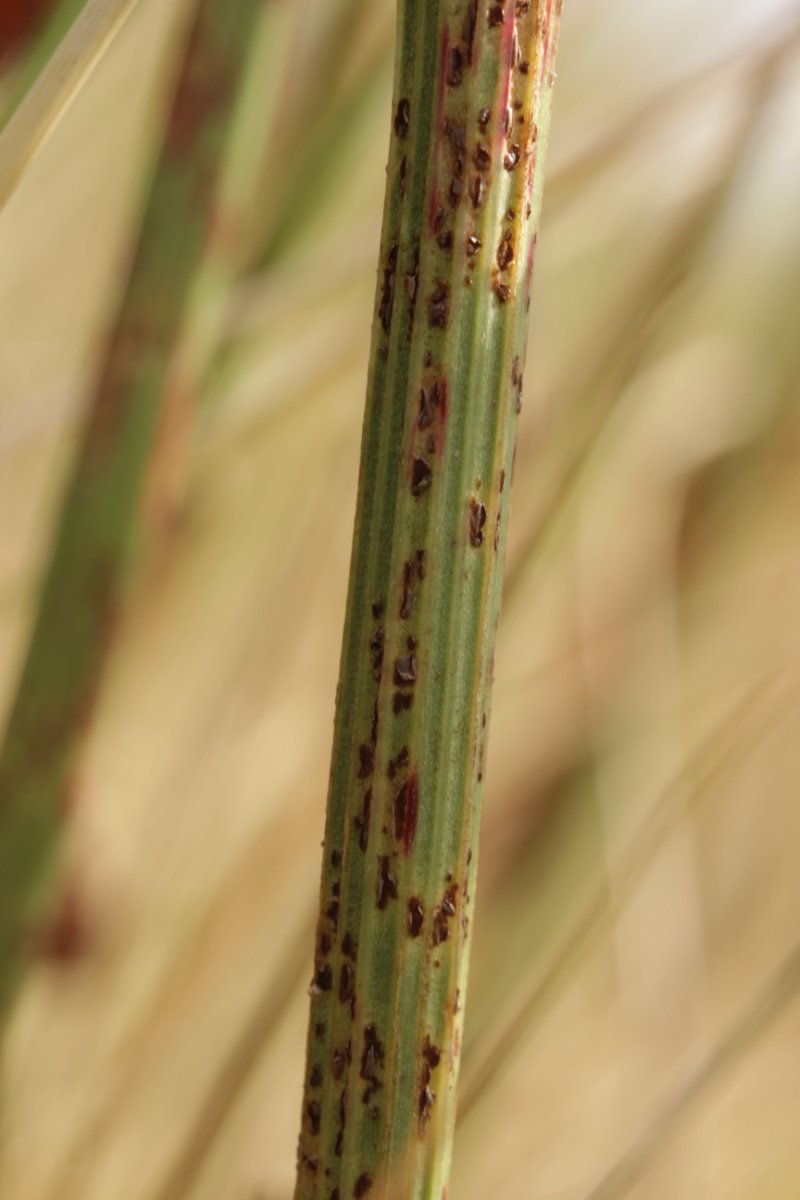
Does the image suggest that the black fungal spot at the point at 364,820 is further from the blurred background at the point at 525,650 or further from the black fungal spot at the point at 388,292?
the blurred background at the point at 525,650

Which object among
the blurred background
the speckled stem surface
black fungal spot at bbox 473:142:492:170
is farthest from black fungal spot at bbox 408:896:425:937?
the blurred background

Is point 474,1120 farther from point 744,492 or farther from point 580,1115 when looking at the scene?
point 744,492

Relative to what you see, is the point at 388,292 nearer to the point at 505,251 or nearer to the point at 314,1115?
the point at 505,251

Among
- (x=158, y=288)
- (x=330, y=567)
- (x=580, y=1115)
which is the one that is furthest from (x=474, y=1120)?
(x=158, y=288)

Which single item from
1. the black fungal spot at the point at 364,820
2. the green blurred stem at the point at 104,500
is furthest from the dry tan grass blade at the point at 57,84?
the black fungal spot at the point at 364,820

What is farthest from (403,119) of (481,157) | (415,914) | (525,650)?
(525,650)
